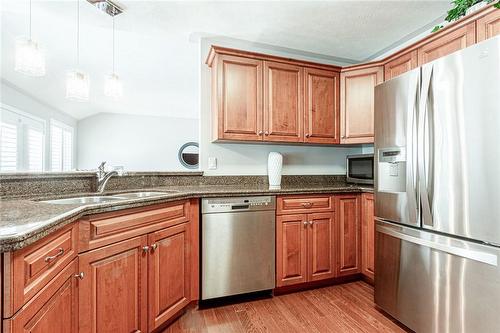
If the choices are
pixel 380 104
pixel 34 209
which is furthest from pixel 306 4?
pixel 34 209

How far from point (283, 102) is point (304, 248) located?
1.35m

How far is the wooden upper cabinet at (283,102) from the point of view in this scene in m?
2.37

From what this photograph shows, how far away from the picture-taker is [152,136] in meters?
5.47

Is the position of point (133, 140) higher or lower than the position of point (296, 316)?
higher

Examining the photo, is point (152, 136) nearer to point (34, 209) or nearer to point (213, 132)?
point (213, 132)

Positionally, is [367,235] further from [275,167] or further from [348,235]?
[275,167]

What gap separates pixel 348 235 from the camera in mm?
2338

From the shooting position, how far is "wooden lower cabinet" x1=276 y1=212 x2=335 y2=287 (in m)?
2.13

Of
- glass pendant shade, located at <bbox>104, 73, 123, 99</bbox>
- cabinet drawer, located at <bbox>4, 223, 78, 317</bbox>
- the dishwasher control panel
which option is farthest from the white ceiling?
cabinet drawer, located at <bbox>4, 223, 78, 317</bbox>

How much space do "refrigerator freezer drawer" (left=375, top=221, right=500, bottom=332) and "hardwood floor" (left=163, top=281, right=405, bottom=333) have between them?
0.60 feet

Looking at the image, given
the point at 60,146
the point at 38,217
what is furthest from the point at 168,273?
the point at 60,146

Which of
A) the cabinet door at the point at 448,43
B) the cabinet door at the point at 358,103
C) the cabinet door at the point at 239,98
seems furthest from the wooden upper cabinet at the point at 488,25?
the cabinet door at the point at 239,98

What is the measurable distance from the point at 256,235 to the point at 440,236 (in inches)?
47.5

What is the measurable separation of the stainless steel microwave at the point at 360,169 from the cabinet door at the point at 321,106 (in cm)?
32
